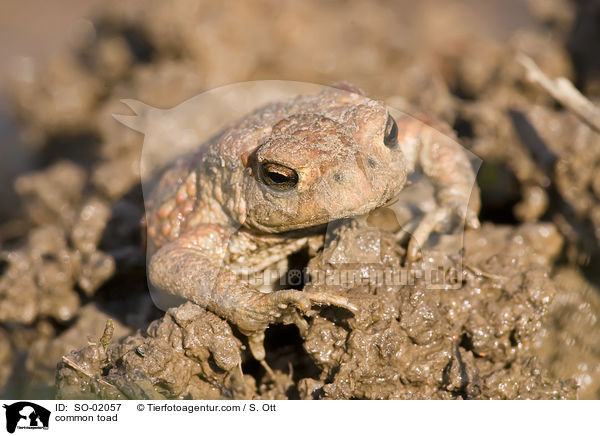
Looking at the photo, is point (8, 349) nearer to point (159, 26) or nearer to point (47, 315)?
point (47, 315)

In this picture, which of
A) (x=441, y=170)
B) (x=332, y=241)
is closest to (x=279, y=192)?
(x=332, y=241)

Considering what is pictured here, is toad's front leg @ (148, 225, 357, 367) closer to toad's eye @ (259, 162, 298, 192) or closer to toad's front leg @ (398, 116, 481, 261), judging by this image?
toad's eye @ (259, 162, 298, 192)

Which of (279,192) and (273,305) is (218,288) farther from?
(279,192)

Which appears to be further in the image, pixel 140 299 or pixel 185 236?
pixel 140 299

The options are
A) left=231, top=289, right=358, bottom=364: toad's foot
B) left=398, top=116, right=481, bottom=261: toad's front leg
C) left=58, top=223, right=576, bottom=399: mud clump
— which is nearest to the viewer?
left=231, top=289, right=358, bottom=364: toad's foot

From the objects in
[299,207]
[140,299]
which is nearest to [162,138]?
[140,299]
